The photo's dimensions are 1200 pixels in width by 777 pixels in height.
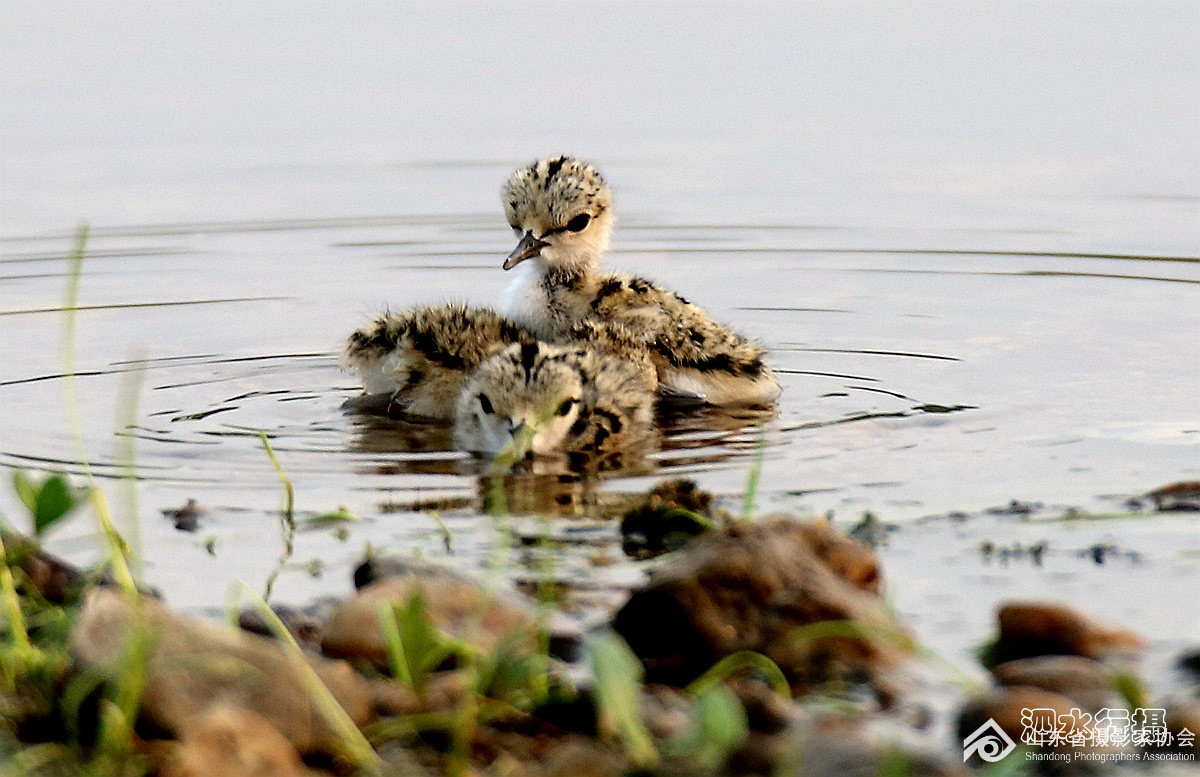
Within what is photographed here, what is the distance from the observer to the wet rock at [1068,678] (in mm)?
3828

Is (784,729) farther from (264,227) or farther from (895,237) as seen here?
(264,227)

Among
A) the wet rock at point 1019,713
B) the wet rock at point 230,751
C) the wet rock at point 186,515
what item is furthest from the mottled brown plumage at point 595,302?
the wet rock at point 230,751

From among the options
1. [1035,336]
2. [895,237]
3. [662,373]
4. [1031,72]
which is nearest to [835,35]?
[1031,72]

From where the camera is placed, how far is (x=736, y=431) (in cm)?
679

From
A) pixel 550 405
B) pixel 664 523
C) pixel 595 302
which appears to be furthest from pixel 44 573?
pixel 595 302

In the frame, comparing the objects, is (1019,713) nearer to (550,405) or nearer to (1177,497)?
(1177,497)

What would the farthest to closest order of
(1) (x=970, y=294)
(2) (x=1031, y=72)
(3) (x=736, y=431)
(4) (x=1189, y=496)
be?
(2) (x=1031, y=72) → (1) (x=970, y=294) → (3) (x=736, y=431) → (4) (x=1189, y=496)

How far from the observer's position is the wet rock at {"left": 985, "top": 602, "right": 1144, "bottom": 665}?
4.12m

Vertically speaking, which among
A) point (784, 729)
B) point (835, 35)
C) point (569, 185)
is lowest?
point (784, 729)

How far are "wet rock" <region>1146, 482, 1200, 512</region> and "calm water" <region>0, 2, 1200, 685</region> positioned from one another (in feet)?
0.47

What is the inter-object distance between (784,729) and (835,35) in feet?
41.5

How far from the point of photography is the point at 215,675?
3.73 metres

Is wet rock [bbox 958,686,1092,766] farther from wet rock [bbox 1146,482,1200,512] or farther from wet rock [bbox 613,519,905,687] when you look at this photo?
wet rock [bbox 1146,482,1200,512]

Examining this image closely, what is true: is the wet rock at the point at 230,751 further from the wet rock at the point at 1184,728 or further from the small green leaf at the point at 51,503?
the wet rock at the point at 1184,728
